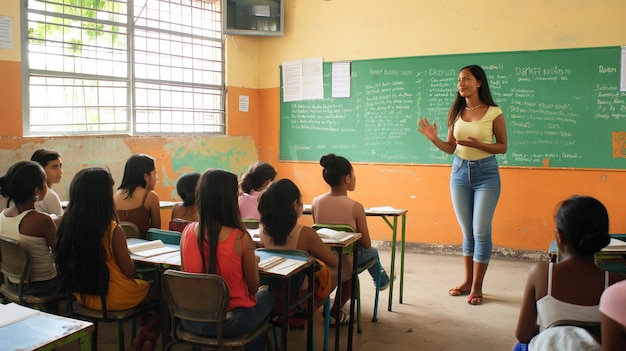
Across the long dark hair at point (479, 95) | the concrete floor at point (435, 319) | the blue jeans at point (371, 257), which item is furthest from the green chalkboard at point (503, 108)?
the blue jeans at point (371, 257)

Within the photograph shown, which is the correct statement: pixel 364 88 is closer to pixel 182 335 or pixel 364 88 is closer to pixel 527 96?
pixel 527 96

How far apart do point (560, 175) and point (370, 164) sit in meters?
1.86

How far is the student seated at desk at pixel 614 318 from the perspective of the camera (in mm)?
1447

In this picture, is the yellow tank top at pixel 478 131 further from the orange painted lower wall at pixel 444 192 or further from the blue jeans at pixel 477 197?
the orange painted lower wall at pixel 444 192

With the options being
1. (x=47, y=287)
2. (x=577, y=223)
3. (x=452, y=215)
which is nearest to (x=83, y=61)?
(x=47, y=287)

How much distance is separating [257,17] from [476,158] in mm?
3280

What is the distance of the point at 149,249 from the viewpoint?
281 centimetres

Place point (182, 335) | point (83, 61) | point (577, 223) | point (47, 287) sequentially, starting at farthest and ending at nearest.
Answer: point (83, 61)
point (47, 287)
point (182, 335)
point (577, 223)

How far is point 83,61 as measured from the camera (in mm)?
4801

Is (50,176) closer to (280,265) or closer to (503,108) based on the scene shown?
(280,265)

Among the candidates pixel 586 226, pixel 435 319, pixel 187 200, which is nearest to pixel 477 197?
pixel 435 319

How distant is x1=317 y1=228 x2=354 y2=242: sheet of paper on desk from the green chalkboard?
2.96m

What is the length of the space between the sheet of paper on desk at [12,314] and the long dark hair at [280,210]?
1260 millimetres

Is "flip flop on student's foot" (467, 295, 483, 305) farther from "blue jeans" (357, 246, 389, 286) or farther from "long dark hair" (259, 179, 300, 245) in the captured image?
"long dark hair" (259, 179, 300, 245)
